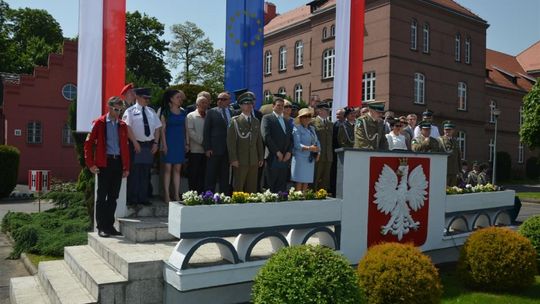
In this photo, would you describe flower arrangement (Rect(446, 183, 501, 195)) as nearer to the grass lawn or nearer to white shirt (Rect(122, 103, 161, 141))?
the grass lawn

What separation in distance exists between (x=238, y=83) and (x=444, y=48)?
92.7 feet

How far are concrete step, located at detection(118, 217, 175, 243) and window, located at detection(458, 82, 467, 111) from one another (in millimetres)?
33675

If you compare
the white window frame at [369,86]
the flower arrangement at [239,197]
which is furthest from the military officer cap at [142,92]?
the white window frame at [369,86]

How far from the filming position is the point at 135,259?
17.1 ft

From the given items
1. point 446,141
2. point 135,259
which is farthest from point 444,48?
point 135,259

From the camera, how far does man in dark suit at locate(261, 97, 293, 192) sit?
7.38m

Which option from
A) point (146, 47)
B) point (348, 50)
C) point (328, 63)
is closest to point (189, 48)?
point (146, 47)

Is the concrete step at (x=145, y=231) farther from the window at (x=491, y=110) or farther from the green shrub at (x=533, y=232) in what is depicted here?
the window at (x=491, y=110)

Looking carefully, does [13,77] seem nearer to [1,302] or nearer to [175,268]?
[1,302]

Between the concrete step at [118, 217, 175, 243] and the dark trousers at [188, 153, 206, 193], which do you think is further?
the dark trousers at [188, 153, 206, 193]

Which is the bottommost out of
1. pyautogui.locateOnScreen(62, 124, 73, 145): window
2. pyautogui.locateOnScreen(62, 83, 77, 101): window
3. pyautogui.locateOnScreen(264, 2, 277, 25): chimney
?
pyautogui.locateOnScreen(62, 124, 73, 145): window

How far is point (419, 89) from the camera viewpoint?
3284 cm

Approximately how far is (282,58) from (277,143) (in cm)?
3560

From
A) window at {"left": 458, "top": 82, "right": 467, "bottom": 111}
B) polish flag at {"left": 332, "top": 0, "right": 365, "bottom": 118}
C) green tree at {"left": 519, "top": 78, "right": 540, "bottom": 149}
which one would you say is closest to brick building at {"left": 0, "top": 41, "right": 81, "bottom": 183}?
polish flag at {"left": 332, "top": 0, "right": 365, "bottom": 118}
